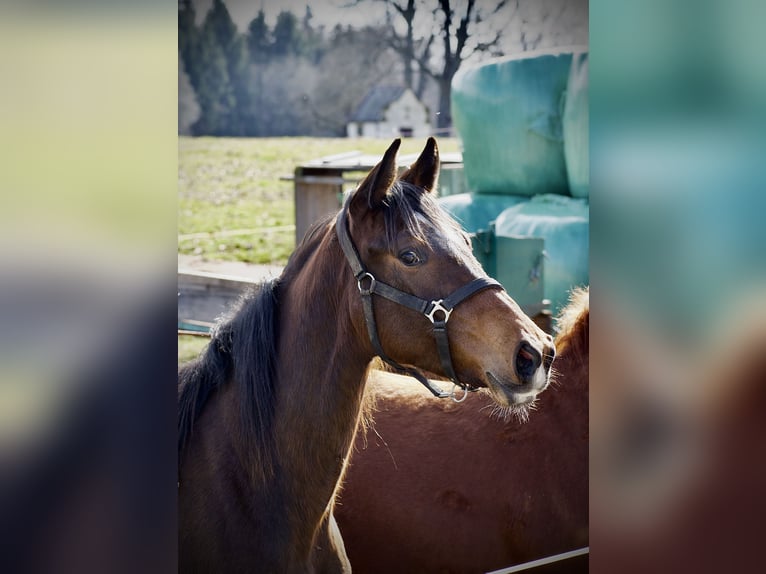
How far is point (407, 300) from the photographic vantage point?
165 centimetres

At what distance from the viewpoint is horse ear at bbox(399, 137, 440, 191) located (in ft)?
5.97

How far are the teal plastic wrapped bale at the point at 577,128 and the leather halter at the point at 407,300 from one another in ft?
8.45

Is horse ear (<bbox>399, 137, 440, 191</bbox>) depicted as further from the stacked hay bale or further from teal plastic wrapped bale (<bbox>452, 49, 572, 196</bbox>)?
teal plastic wrapped bale (<bbox>452, 49, 572, 196</bbox>)

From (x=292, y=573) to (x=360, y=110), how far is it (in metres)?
3.12

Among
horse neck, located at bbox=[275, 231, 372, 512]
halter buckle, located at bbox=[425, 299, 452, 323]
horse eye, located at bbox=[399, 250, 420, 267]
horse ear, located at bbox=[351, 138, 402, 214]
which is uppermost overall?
horse ear, located at bbox=[351, 138, 402, 214]

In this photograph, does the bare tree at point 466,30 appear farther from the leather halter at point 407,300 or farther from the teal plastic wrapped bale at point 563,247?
the leather halter at point 407,300

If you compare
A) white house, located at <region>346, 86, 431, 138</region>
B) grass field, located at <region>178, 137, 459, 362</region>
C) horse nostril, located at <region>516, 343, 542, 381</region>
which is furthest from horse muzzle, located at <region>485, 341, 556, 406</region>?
grass field, located at <region>178, 137, 459, 362</region>

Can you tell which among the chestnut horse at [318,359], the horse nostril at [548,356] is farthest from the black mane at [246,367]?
the horse nostril at [548,356]

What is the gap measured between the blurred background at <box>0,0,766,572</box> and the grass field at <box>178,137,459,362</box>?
291cm

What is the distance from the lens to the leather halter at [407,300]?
1612mm
